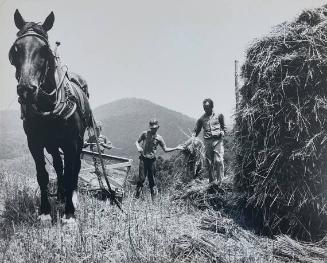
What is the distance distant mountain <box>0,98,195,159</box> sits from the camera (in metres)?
42.7

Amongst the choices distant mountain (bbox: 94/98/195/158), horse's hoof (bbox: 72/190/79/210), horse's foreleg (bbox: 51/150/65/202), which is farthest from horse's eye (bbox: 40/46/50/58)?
distant mountain (bbox: 94/98/195/158)

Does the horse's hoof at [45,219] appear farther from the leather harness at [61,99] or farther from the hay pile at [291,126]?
the hay pile at [291,126]

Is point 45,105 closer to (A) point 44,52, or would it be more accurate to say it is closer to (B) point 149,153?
(A) point 44,52

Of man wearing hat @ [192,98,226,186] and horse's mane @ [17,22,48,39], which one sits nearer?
horse's mane @ [17,22,48,39]

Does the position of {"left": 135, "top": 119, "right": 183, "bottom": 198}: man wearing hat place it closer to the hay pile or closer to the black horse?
the black horse

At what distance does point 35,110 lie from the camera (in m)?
5.16

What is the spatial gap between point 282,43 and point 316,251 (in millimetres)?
2901

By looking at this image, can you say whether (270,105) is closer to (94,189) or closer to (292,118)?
Result: (292,118)

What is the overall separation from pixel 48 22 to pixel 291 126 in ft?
11.9

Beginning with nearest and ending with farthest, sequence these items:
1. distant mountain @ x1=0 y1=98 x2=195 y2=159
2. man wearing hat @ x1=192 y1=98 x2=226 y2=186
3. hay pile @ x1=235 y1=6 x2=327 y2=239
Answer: hay pile @ x1=235 y1=6 x2=327 y2=239
man wearing hat @ x1=192 y1=98 x2=226 y2=186
distant mountain @ x1=0 y1=98 x2=195 y2=159

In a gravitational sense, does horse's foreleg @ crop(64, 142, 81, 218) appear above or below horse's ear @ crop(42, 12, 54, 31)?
below

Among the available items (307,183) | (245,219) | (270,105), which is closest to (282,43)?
(270,105)

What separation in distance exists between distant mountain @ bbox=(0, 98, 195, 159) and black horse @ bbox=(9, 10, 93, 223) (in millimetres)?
30811

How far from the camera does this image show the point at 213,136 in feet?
26.7
